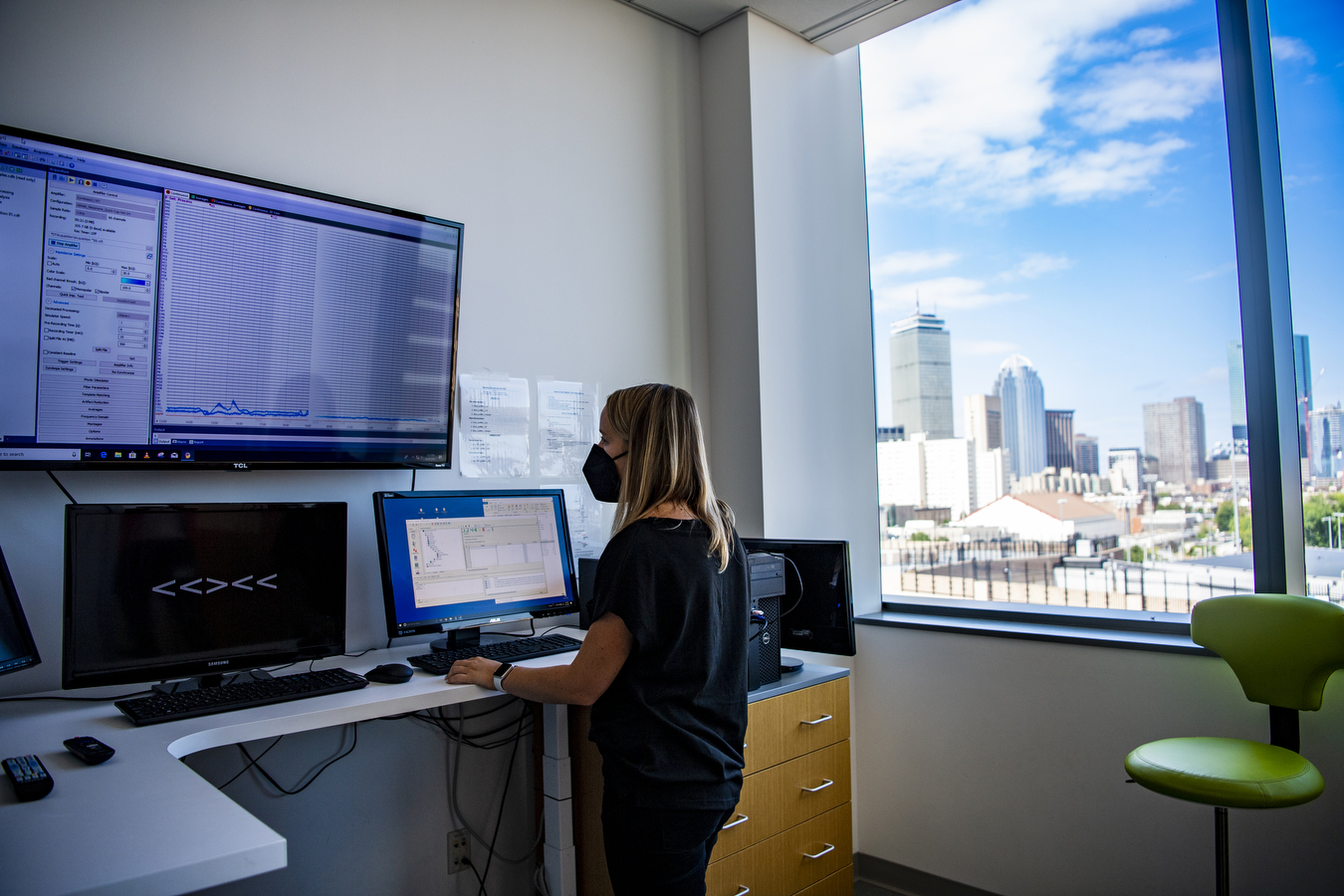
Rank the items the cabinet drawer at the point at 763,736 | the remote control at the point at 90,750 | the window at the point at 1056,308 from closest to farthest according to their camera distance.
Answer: the remote control at the point at 90,750 → the cabinet drawer at the point at 763,736 → the window at the point at 1056,308

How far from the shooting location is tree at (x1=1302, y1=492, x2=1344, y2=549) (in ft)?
7.22

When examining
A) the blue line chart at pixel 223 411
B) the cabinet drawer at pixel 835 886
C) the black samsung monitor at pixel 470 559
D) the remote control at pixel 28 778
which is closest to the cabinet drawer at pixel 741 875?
the cabinet drawer at pixel 835 886

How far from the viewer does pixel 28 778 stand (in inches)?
44.0

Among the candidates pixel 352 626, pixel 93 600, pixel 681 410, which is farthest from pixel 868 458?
pixel 93 600

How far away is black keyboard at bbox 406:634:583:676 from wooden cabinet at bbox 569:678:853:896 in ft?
0.57

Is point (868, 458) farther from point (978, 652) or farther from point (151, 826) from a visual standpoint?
point (151, 826)

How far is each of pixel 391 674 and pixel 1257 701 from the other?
80.4 inches

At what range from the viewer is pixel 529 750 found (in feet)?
7.88

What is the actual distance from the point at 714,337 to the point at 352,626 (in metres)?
1.61

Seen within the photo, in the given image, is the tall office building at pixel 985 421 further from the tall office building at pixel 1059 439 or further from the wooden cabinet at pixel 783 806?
the wooden cabinet at pixel 783 806

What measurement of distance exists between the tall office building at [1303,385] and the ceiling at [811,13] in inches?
62.1

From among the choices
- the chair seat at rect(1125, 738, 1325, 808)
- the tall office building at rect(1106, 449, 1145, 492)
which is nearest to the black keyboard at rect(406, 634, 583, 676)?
the chair seat at rect(1125, 738, 1325, 808)

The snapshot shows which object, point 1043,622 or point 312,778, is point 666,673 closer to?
point 312,778

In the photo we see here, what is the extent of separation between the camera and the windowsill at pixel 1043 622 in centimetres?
236
